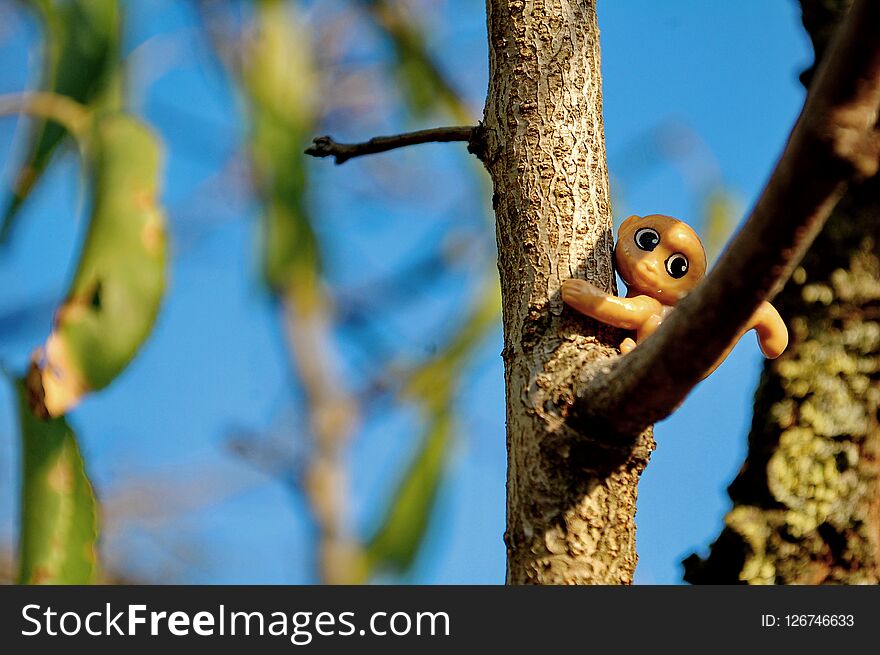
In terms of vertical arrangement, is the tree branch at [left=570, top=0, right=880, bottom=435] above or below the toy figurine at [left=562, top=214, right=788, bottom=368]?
below

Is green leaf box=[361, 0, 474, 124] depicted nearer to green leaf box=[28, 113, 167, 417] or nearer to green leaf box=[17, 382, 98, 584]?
green leaf box=[28, 113, 167, 417]

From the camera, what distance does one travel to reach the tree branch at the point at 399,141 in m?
0.70

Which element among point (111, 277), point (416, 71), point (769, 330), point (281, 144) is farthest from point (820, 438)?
point (416, 71)

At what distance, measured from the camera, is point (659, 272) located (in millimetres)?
668

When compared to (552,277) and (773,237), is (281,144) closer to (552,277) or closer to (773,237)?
(552,277)

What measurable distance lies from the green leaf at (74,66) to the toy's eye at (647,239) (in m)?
0.81

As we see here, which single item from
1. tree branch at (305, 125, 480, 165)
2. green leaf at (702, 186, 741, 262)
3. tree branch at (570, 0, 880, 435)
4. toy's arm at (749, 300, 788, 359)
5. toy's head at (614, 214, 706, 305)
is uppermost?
green leaf at (702, 186, 741, 262)

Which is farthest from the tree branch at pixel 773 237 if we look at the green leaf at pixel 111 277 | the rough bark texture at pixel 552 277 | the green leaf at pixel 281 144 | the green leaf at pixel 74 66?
the green leaf at pixel 281 144

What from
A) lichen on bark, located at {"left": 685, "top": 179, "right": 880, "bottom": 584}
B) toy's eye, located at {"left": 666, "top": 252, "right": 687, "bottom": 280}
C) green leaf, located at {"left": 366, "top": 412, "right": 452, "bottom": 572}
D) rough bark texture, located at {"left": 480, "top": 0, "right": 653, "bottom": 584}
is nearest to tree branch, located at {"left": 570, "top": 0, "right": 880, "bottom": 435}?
rough bark texture, located at {"left": 480, "top": 0, "right": 653, "bottom": 584}

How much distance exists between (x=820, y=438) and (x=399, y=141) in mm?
496

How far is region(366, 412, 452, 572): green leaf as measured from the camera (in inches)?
76.3

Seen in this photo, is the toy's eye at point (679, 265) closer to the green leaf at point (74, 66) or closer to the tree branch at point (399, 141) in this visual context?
the tree branch at point (399, 141)

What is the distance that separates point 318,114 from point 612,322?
8.78ft

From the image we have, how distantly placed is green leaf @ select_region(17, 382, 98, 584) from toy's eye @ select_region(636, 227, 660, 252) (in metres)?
0.55
